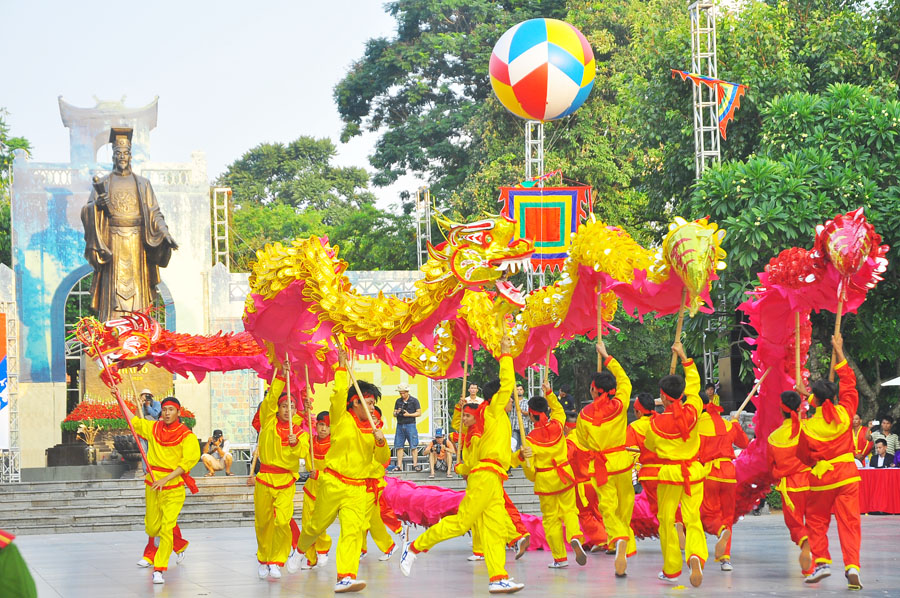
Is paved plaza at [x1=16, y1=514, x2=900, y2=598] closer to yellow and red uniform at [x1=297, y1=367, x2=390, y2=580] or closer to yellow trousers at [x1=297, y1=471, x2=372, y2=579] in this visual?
yellow trousers at [x1=297, y1=471, x2=372, y2=579]

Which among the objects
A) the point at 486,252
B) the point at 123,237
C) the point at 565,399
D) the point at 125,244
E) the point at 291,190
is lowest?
the point at 565,399

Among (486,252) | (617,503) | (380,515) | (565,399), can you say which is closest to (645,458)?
(617,503)

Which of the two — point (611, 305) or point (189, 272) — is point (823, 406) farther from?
point (189, 272)

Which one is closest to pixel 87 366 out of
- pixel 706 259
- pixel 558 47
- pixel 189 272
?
pixel 189 272

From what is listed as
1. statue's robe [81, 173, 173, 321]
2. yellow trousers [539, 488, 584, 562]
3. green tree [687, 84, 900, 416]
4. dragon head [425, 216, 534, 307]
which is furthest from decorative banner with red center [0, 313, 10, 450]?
dragon head [425, 216, 534, 307]

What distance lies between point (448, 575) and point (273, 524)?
1.41m

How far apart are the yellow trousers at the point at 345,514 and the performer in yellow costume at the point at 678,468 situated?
2097 millimetres

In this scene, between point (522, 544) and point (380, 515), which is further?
point (380, 515)

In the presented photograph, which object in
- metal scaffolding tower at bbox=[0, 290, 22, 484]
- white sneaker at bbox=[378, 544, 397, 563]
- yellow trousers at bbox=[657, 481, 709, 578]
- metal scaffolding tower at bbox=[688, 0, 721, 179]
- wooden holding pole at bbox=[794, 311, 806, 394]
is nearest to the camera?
yellow trousers at bbox=[657, 481, 709, 578]

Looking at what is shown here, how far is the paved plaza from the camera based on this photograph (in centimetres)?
818

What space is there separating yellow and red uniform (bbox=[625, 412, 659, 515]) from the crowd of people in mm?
16

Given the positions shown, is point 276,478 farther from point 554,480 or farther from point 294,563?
point 554,480

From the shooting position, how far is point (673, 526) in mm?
8508

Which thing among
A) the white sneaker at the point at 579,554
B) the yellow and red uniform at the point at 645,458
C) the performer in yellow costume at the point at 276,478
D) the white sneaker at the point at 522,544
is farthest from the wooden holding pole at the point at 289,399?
the yellow and red uniform at the point at 645,458
